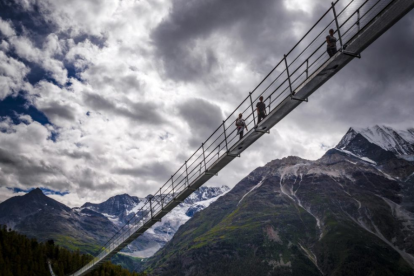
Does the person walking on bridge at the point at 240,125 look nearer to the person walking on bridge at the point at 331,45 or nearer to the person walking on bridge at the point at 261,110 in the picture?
the person walking on bridge at the point at 261,110

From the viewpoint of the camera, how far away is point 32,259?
332 feet

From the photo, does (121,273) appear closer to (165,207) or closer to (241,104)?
(165,207)

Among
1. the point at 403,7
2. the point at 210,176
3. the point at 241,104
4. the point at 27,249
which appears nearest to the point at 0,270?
the point at 27,249

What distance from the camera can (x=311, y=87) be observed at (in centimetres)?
1944

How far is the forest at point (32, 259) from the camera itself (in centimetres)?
9444

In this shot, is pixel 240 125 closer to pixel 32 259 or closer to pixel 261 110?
pixel 261 110

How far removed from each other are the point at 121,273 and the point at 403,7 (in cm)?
12159

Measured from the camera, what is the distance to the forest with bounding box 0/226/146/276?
94438mm

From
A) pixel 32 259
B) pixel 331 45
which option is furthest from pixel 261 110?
pixel 32 259

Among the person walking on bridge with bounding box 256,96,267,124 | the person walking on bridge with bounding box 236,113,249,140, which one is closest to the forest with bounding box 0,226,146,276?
the person walking on bridge with bounding box 236,113,249,140

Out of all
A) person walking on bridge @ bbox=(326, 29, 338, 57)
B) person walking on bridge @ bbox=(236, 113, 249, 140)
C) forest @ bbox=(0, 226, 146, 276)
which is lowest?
forest @ bbox=(0, 226, 146, 276)

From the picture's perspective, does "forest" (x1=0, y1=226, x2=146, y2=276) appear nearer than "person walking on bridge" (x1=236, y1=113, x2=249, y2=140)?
No

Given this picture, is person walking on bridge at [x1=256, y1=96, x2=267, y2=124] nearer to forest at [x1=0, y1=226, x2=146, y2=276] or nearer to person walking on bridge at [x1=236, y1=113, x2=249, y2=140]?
person walking on bridge at [x1=236, y1=113, x2=249, y2=140]

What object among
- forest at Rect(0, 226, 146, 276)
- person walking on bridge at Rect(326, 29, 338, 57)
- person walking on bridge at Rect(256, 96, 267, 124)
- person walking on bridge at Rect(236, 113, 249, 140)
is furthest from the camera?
forest at Rect(0, 226, 146, 276)
